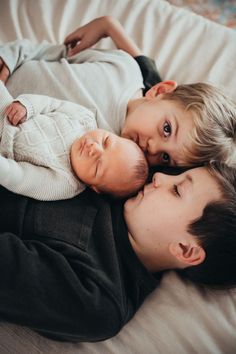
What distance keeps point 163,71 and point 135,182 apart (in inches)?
22.5

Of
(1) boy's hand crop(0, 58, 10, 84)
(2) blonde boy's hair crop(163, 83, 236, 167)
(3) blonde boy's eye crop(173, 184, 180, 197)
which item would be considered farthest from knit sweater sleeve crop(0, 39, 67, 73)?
(3) blonde boy's eye crop(173, 184, 180, 197)

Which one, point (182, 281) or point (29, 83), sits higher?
point (29, 83)

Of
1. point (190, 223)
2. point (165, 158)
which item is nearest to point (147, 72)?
point (165, 158)

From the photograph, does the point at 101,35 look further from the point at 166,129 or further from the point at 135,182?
the point at 135,182

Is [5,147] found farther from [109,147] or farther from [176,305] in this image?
[176,305]

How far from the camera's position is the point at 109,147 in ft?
2.78

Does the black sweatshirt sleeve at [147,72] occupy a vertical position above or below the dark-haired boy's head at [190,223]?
above

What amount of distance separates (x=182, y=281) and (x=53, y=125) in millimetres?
447

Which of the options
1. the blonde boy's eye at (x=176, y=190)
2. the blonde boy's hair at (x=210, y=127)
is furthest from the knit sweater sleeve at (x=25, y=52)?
the blonde boy's eye at (x=176, y=190)

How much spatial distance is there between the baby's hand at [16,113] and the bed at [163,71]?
16.4 inches

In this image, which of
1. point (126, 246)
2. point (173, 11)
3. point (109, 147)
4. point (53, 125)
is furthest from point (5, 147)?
point (173, 11)

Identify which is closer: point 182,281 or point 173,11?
point 182,281

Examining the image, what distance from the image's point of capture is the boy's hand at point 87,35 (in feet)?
4.12

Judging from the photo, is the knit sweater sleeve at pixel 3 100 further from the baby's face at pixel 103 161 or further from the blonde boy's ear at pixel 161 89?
the blonde boy's ear at pixel 161 89
